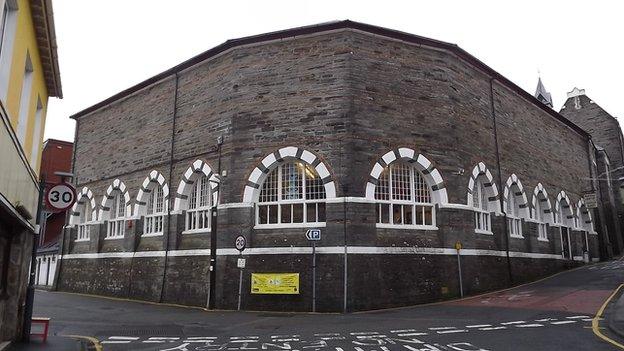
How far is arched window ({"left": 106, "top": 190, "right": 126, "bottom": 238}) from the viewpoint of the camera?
25359 mm

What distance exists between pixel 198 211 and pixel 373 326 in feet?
34.4

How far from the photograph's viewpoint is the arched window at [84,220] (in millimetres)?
28156

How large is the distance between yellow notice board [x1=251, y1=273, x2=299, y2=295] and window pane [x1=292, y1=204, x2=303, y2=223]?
2010 mm

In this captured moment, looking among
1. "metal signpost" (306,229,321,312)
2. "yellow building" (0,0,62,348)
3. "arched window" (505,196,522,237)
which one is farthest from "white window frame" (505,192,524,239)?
"yellow building" (0,0,62,348)

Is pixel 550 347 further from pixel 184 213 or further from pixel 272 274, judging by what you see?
pixel 184 213

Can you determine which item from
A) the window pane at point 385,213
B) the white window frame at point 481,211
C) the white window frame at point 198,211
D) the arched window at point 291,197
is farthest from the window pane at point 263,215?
the white window frame at point 481,211

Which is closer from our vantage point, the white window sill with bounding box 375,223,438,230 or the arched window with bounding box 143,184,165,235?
the white window sill with bounding box 375,223,438,230

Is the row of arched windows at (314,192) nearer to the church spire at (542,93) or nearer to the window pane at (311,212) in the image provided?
the window pane at (311,212)

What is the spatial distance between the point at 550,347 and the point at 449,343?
180 centimetres

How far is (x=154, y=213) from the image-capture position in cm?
→ 2330

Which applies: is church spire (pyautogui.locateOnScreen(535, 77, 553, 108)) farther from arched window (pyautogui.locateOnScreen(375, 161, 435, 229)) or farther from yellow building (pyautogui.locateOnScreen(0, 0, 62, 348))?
yellow building (pyautogui.locateOnScreen(0, 0, 62, 348))

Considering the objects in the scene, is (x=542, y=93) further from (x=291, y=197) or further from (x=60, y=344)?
(x=60, y=344)

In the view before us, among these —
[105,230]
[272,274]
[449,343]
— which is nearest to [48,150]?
[105,230]

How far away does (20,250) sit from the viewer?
35.0 feet
